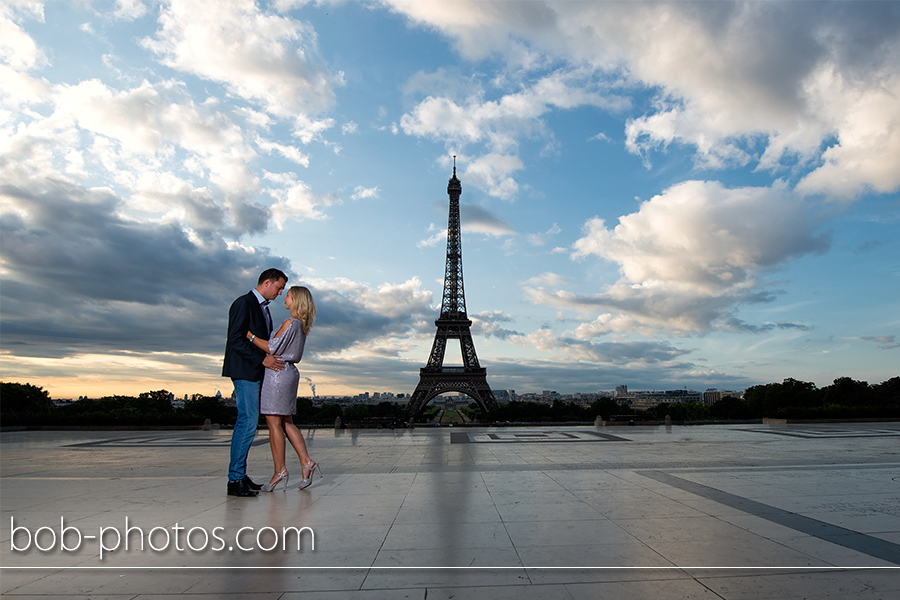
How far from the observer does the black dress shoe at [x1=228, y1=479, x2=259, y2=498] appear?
16.9ft

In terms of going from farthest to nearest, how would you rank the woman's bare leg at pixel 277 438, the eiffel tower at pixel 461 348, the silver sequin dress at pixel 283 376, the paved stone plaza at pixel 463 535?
1. the eiffel tower at pixel 461 348
2. the woman's bare leg at pixel 277 438
3. the silver sequin dress at pixel 283 376
4. the paved stone plaza at pixel 463 535

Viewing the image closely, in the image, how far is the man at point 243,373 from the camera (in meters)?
5.17

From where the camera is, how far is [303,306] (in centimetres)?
551

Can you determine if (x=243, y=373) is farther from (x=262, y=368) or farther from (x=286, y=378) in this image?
(x=286, y=378)

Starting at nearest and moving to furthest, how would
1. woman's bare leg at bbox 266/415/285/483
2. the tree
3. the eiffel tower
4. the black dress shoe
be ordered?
the black dress shoe, woman's bare leg at bbox 266/415/285/483, the tree, the eiffel tower

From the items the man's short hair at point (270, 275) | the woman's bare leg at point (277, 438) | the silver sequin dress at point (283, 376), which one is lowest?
the woman's bare leg at point (277, 438)

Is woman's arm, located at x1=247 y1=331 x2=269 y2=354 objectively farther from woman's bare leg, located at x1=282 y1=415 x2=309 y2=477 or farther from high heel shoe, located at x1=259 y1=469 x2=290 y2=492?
high heel shoe, located at x1=259 y1=469 x2=290 y2=492

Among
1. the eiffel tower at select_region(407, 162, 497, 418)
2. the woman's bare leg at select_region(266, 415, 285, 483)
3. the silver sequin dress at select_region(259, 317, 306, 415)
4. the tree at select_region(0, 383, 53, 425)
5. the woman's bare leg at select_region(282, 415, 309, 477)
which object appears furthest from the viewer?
the eiffel tower at select_region(407, 162, 497, 418)

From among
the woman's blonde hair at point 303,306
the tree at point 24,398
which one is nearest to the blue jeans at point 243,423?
the woman's blonde hair at point 303,306

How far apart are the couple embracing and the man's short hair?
0.01m

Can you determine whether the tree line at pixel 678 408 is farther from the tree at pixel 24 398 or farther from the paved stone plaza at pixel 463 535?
the paved stone plaza at pixel 463 535

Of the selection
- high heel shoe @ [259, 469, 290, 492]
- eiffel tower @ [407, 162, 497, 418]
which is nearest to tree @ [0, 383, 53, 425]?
eiffel tower @ [407, 162, 497, 418]

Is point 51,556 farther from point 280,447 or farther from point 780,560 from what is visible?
point 780,560

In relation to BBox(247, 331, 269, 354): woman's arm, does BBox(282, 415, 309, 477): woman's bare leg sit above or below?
below
